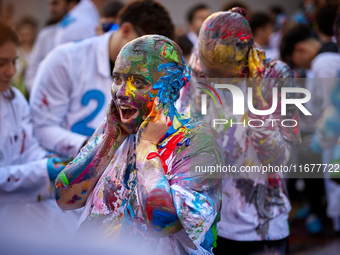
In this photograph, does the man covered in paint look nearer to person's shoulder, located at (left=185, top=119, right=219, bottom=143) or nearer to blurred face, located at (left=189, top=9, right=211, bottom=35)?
person's shoulder, located at (left=185, top=119, right=219, bottom=143)

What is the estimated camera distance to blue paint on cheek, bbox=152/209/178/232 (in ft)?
4.66

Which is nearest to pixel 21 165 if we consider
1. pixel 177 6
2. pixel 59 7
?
pixel 59 7

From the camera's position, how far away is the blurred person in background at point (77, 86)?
116 inches

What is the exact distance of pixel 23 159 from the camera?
2.85 metres

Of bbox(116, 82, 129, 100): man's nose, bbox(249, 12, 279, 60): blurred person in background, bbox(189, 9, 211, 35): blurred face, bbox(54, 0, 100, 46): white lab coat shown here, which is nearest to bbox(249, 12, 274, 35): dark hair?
bbox(249, 12, 279, 60): blurred person in background

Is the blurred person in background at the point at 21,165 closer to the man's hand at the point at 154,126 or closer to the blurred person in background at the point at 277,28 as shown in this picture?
the man's hand at the point at 154,126

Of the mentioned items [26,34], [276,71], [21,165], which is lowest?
[26,34]

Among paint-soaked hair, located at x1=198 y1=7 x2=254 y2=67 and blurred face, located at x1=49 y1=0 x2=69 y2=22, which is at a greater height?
paint-soaked hair, located at x1=198 y1=7 x2=254 y2=67

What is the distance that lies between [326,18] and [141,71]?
317cm

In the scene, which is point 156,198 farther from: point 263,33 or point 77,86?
point 263,33

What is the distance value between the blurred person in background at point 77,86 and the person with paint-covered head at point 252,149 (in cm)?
95

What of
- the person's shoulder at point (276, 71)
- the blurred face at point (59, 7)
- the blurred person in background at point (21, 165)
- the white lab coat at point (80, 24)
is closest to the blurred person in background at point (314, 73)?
the person's shoulder at point (276, 71)

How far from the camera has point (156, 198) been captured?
1.42 metres

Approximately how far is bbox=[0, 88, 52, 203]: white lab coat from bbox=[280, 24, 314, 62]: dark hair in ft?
9.43
